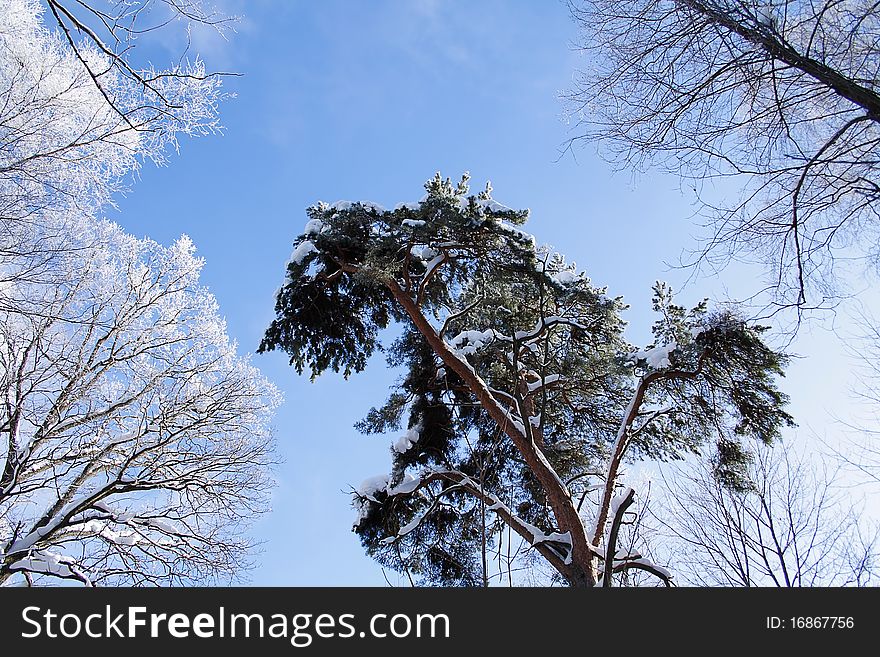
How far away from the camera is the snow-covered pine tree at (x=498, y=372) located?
9.11m

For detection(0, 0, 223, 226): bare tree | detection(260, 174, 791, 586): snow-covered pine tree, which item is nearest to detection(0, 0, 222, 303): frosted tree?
detection(0, 0, 223, 226): bare tree

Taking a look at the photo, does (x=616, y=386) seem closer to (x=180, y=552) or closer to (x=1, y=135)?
(x=180, y=552)

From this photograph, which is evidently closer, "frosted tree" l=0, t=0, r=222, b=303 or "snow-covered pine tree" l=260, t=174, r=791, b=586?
"frosted tree" l=0, t=0, r=222, b=303

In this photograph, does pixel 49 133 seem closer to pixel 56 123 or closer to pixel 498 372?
pixel 56 123

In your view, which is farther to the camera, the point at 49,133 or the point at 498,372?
the point at 498,372

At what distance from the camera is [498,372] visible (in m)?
11.0

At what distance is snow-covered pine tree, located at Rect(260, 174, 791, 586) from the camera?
29.9 ft

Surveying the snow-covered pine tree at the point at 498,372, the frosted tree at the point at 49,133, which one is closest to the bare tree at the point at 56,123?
the frosted tree at the point at 49,133

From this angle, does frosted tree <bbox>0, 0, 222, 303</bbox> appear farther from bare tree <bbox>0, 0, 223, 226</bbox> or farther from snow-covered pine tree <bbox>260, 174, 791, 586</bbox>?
snow-covered pine tree <bbox>260, 174, 791, 586</bbox>

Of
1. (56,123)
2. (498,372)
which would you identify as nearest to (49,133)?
(56,123)

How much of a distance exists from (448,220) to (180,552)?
6311mm

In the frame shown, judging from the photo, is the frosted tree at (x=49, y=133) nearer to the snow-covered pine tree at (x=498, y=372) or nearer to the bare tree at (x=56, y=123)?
the bare tree at (x=56, y=123)

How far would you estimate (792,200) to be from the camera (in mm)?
4371
